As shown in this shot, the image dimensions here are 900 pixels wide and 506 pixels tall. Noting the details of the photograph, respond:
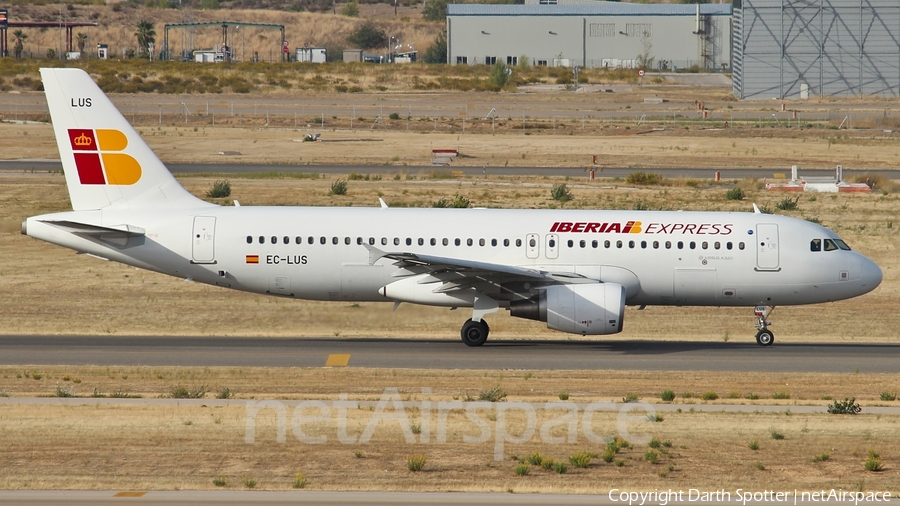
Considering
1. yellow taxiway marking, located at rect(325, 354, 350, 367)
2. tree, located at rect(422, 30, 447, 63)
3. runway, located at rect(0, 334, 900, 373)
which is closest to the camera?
yellow taxiway marking, located at rect(325, 354, 350, 367)

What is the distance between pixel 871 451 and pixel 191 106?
8580 centimetres

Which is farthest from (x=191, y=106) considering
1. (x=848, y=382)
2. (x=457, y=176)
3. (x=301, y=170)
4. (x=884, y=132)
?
(x=848, y=382)

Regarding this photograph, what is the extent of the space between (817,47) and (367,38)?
341 feet

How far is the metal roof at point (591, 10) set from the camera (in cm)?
14162

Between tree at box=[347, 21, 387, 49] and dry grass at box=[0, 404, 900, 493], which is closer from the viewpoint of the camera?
dry grass at box=[0, 404, 900, 493]

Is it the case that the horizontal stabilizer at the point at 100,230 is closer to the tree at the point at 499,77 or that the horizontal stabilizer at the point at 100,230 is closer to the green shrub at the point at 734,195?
the green shrub at the point at 734,195

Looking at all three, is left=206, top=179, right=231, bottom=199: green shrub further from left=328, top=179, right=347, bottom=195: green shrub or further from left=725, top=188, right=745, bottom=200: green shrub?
left=725, top=188, right=745, bottom=200: green shrub

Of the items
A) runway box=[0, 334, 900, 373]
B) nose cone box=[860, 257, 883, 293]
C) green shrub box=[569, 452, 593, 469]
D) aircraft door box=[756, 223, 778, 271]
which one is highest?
aircraft door box=[756, 223, 778, 271]

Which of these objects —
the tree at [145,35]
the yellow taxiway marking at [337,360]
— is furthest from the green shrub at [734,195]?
the tree at [145,35]

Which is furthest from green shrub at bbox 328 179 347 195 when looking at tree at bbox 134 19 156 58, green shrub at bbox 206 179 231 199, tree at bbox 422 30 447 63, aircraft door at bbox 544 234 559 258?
tree at bbox 134 19 156 58

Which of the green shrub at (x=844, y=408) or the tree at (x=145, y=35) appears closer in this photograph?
the green shrub at (x=844, y=408)
